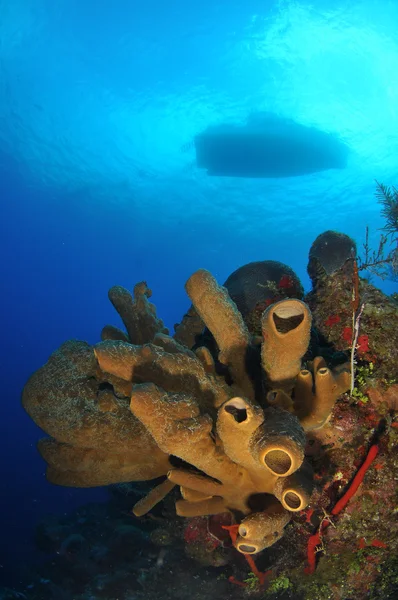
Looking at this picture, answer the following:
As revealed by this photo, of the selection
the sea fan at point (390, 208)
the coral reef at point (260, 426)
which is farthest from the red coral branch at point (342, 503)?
the sea fan at point (390, 208)

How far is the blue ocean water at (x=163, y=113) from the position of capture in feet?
88.2

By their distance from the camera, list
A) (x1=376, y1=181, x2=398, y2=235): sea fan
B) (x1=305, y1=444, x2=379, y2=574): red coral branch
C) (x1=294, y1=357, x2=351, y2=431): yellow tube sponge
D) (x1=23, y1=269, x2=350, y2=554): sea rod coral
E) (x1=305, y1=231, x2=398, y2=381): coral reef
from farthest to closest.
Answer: (x1=376, y1=181, x2=398, y2=235): sea fan → (x1=305, y1=231, x2=398, y2=381): coral reef → (x1=305, y1=444, x2=379, y2=574): red coral branch → (x1=294, y1=357, x2=351, y2=431): yellow tube sponge → (x1=23, y1=269, x2=350, y2=554): sea rod coral

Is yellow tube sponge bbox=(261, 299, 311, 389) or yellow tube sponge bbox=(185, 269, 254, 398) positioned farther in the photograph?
yellow tube sponge bbox=(185, 269, 254, 398)

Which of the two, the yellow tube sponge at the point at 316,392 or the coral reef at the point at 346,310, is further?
the coral reef at the point at 346,310

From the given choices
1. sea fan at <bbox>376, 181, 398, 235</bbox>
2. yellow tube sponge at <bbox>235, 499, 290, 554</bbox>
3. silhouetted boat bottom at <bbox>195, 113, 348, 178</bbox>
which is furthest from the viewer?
silhouetted boat bottom at <bbox>195, 113, 348, 178</bbox>

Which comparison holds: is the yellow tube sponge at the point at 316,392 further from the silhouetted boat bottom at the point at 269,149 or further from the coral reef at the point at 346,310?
the silhouetted boat bottom at the point at 269,149

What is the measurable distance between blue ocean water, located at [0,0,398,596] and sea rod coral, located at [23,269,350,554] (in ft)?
41.6

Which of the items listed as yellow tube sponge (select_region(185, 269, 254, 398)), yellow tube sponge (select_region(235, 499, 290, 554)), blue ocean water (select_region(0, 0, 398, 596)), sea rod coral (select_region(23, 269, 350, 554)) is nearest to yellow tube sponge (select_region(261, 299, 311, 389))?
sea rod coral (select_region(23, 269, 350, 554))

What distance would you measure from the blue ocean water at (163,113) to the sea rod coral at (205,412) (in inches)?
499

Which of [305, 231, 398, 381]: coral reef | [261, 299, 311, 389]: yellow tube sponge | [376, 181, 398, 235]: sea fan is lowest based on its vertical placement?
[261, 299, 311, 389]: yellow tube sponge

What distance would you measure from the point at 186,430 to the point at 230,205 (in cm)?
4973

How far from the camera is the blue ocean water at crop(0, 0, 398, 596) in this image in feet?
88.2

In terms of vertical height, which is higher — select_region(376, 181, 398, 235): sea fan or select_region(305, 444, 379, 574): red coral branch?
select_region(376, 181, 398, 235): sea fan

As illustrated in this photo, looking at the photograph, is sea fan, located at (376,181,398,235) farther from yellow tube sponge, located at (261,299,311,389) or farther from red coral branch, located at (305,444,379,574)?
yellow tube sponge, located at (261,299,311,389)
